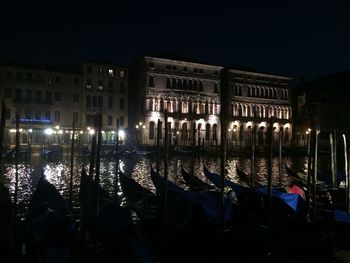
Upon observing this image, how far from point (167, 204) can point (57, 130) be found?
2603 cm


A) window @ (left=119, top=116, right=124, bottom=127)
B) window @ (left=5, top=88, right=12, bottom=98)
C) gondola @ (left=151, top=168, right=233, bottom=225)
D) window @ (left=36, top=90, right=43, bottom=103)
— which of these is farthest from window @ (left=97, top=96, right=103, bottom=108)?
gondola @ (left=151, top=168, right=233, bottom=225)

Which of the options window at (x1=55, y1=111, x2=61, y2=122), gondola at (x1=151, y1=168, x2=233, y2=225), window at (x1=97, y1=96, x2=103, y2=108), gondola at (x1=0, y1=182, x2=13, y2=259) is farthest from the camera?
window at (x1=97, y1=96, x2=103, y2=108)

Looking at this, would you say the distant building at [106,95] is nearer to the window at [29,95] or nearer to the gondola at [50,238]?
the window at [29,95]

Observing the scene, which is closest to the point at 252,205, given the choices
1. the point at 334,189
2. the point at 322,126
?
the point at 334,189

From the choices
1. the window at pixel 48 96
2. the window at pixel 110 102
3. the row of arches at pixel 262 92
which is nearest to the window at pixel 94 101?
the window at pixel 110 102

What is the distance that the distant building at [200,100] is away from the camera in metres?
35.2

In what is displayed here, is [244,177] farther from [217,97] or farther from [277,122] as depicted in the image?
[277,122]

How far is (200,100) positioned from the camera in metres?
38.4

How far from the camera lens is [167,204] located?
7.33 metres

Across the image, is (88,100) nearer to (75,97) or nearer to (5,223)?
(75,97)

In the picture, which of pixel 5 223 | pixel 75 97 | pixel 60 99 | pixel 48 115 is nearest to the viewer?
pixel 5 223

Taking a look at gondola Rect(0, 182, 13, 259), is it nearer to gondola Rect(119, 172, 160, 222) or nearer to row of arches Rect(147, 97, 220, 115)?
gondola Rect(119, 172, 160, 222)

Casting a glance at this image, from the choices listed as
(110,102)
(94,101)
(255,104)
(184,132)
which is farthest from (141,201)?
(255,104)

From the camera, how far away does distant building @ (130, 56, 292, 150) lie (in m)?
35.2
